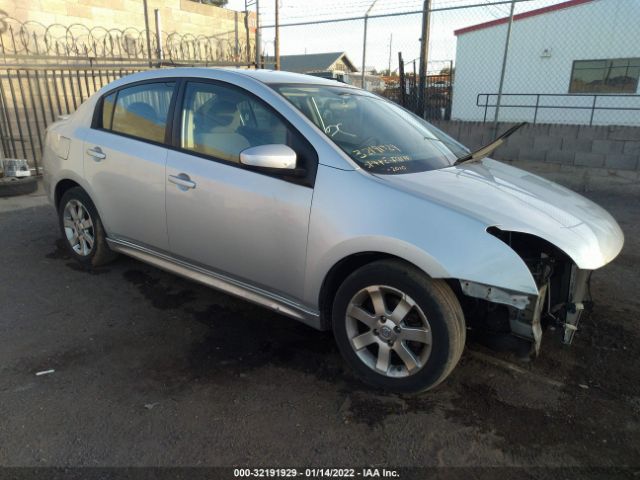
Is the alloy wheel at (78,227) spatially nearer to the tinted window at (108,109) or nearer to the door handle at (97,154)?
the door handle at (97,154)

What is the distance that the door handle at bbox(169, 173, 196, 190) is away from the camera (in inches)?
127

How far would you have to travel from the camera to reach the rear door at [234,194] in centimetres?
286

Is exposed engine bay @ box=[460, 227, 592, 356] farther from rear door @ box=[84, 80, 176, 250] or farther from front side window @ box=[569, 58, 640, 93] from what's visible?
front side window @ box=[569, 58, 640, 93]

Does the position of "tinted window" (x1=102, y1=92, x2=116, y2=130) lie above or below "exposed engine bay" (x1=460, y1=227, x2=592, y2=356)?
above

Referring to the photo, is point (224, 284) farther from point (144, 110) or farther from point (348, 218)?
point (144, 110)

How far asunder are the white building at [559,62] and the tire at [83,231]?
45.0ft

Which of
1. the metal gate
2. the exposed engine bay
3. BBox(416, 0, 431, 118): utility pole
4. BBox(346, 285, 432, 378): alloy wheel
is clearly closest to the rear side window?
BBox(346, 285, 432, 378): alloy wheel

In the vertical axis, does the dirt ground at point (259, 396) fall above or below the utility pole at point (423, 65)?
below

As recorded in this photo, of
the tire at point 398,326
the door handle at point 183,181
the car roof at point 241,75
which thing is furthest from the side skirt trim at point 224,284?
the car roof at point 241,75

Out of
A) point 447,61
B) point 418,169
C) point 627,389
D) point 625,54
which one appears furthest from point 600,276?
point 625,54

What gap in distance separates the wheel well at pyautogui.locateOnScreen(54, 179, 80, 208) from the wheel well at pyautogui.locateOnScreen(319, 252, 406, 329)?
9.04 ft

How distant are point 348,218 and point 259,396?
1116mm

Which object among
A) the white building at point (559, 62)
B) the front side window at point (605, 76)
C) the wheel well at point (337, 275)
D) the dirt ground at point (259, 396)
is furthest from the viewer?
the front side window at point (605, 76)

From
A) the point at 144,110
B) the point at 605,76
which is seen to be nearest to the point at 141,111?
the point at 144,110
